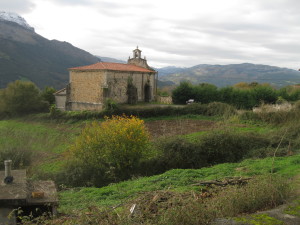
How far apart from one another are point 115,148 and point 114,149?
0.10 meters

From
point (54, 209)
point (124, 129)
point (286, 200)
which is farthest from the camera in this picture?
point (124, 129)

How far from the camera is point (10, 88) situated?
37.7 meters

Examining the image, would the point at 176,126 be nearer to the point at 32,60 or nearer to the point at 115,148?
the point at 115,148

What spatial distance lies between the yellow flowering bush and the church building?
1953 centimetres

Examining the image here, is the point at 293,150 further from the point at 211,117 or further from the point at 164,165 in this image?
the point at 211,117

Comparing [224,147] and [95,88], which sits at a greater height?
[95,88]

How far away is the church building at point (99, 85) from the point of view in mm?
35656

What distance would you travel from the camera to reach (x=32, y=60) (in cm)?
12406

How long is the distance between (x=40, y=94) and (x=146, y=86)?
14.8 metres

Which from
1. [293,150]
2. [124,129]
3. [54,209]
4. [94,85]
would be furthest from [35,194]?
[94,85]

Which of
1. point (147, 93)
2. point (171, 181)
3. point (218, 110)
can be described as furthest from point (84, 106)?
point (171, 181)

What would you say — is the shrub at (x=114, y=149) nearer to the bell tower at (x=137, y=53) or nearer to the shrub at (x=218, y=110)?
the shrub at (x=218, y=110)

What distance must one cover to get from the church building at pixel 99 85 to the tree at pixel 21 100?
155 inches

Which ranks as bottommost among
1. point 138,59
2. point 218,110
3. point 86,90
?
point 218,110
